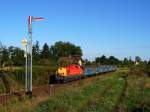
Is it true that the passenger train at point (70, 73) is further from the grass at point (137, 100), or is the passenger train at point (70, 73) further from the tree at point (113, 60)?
the tree at point (113, 60)

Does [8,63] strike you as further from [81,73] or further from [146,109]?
[146,109]

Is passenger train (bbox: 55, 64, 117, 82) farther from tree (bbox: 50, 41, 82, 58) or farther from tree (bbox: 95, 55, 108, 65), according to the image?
tree (bbox: 95, 55, 108, 65)

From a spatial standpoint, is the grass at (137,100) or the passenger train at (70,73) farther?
the passenger train at (70,73)

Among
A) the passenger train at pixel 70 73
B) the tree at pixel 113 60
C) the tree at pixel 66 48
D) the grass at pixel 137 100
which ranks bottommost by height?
the grass at pixel 137 100

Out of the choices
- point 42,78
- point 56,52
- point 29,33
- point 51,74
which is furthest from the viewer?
point 56,52

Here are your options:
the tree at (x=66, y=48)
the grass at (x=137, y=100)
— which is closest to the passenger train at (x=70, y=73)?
the grass at (x=137, y=100)

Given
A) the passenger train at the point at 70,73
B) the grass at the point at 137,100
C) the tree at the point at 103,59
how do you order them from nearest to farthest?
the grass at the point at 137,100 < the passenger train at the point at 70,73 < the tree at the point at 103,59

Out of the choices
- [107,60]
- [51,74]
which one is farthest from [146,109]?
[107,60]

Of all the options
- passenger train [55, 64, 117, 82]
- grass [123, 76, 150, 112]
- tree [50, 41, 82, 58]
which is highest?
tree [50, 41, 82, 58]

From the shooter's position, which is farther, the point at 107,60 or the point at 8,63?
the point at 107,60

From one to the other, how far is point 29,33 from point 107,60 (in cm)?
15334

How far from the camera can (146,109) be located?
1833cm

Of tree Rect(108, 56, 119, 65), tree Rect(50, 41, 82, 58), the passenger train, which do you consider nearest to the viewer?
the passenger train

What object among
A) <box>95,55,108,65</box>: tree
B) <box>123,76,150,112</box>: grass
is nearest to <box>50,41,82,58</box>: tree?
<box>95,55,108,65</box>: tree
